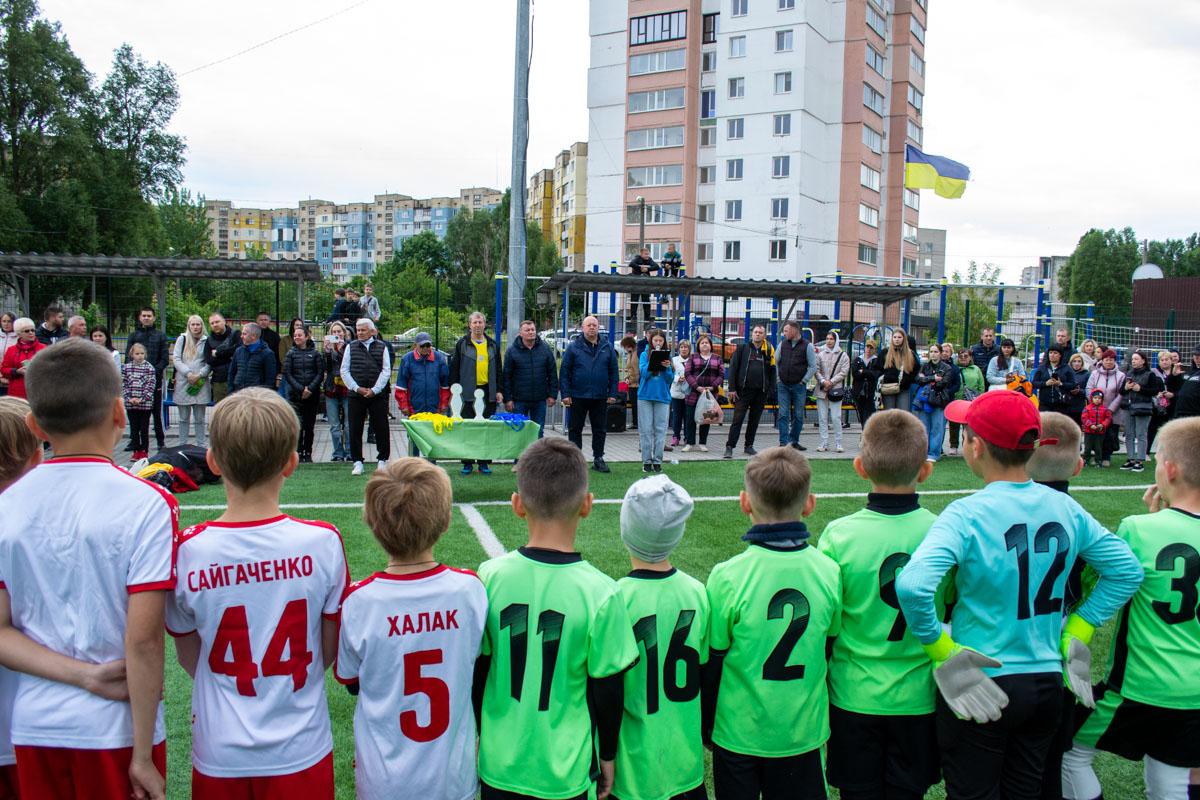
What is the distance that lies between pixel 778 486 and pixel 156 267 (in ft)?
48.2

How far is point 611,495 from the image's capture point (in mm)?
8773

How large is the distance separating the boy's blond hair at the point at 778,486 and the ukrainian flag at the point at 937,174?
2292 cm

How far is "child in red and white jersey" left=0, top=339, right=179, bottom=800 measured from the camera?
1.87 meters

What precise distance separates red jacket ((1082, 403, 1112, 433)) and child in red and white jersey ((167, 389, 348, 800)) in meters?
12.7

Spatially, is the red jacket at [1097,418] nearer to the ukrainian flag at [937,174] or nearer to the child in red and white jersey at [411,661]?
the child in red and white jersey at [411,661]

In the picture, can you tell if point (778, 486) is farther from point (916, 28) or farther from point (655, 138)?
point (916, 28)

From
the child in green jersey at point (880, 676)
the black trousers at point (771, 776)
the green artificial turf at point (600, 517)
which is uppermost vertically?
the child in green jersey at point (880, 676)

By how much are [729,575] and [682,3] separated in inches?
2238

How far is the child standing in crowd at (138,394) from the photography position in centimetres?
1028

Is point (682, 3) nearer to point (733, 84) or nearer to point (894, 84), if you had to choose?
point (733, 84)

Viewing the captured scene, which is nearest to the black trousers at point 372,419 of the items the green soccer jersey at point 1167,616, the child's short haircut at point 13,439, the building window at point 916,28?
the child's short haircut at point 13,439

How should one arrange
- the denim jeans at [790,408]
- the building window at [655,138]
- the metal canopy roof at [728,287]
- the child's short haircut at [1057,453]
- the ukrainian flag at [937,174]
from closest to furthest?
the child's short haircut at [1057,453] < the denim jeans at [790,408] < the metal canopy roof at [728,287] < the ukrainian flag at [937,174] < the building window at [655,138]

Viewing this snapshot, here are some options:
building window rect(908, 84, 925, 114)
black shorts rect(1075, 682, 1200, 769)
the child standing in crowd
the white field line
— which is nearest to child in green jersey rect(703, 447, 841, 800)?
black shorts rect(1075, 682, 1200, 769)

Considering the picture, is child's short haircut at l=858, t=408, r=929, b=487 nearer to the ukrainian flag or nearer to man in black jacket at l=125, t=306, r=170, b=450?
man in black jacket at l=125, t=306, r=170, b=450
